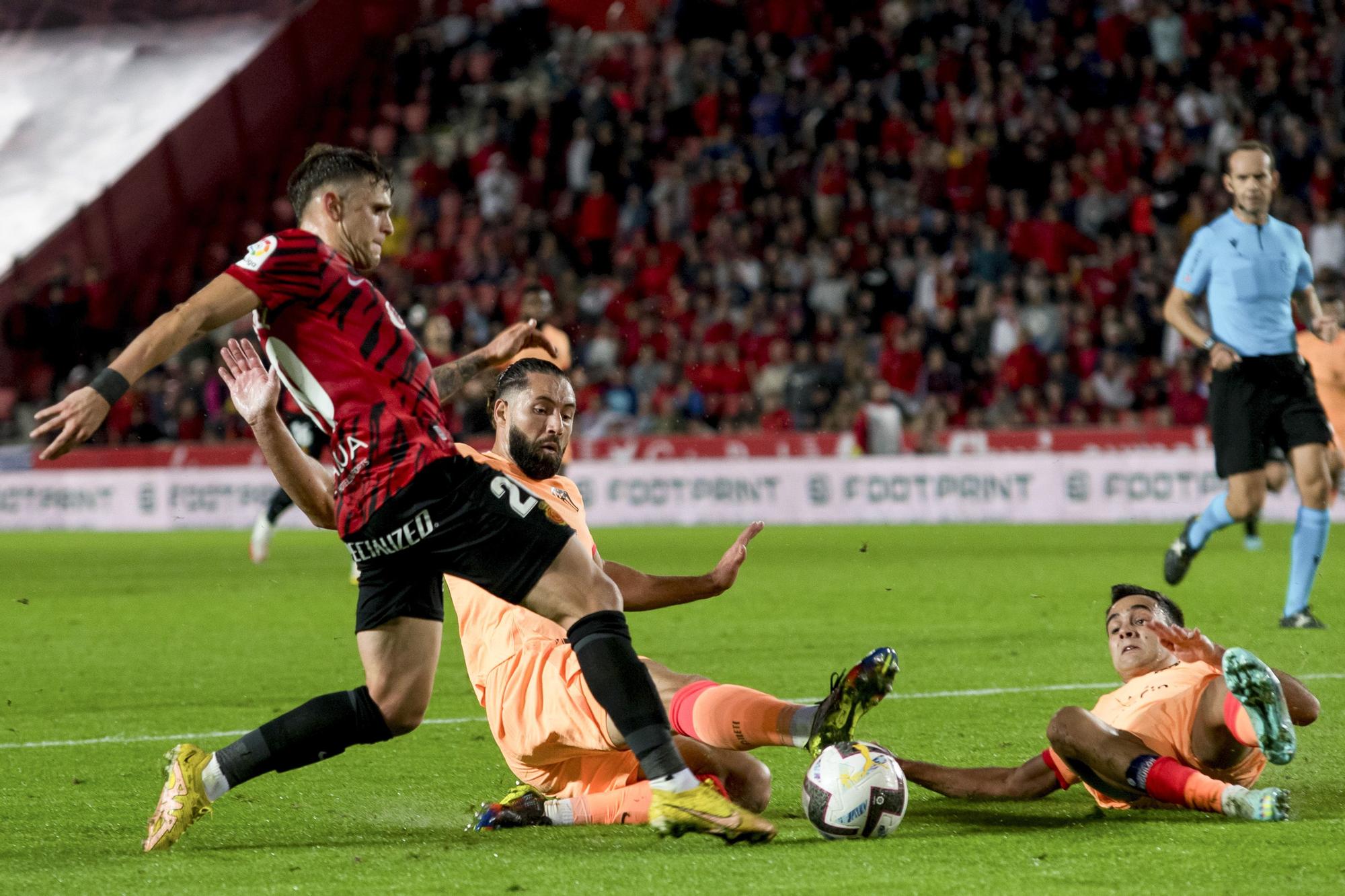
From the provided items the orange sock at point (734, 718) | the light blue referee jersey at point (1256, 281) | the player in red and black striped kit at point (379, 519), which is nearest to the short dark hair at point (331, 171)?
the player in red and black striped kit at point (379, 519)

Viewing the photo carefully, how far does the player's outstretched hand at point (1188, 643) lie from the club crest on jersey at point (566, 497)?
1.61 metres

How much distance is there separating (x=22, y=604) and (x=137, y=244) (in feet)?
48.8

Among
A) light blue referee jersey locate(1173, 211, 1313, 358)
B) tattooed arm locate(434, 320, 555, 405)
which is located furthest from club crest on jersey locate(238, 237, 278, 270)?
light blue referee jersey locate(1173, 211, 1313, 358)

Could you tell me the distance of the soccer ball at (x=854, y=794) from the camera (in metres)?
4.24

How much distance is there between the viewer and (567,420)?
4805 millimetres

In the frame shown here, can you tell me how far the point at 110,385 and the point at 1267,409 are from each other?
631 centimetres

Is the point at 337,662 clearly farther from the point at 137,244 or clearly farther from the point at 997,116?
the point at 137,244

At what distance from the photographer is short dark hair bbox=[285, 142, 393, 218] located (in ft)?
14.4

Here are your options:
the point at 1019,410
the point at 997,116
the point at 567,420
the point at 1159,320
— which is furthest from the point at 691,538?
the point at 567,420

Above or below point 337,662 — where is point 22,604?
below

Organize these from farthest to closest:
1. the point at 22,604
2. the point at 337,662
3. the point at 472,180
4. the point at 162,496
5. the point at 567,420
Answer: the point at 472,180 < the point at 162,496 < the point at 22,604 < the point at 337,662 < the point at 567,420

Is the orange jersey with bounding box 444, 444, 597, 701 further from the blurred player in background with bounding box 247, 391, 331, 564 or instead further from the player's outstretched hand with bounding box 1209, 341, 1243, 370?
the blurred player in background with bounding box 247, 391, 331, 564

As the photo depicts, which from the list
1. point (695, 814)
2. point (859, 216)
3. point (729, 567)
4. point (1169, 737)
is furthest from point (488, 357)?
point (859, 216)

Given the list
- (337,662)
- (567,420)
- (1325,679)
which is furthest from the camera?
(337,662)
